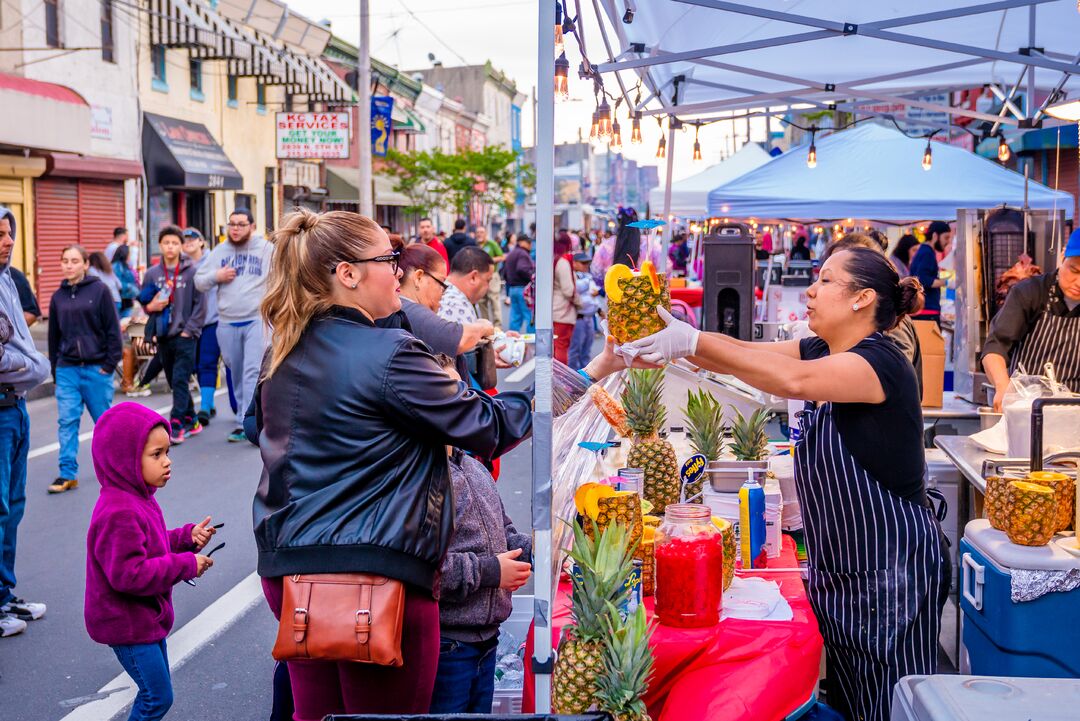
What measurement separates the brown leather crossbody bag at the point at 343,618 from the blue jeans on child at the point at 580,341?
1117 centimetres

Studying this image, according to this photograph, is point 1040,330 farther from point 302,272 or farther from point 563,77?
point 302,272

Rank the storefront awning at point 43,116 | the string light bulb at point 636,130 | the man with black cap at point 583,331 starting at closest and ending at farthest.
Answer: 1. the string light bulb at point 636,130
2. the man with black cap at point 583,331
3. the storefront awning at point 43,116

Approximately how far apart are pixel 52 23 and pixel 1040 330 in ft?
65.3

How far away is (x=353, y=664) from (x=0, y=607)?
3.78m

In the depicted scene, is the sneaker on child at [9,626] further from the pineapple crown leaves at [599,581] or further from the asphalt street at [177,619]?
the pineapple crown leaves at [599,581]

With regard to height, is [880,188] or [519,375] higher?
[880,188]

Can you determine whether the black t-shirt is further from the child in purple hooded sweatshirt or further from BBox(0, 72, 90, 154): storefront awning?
BBox(0, 72, 90, 154): storefront awning

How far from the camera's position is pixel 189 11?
2377 cm

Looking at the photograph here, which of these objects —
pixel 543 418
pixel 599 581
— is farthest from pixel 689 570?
pixel 543 418

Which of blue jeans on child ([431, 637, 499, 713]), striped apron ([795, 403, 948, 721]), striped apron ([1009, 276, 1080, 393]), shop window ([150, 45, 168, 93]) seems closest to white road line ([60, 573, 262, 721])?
blue jeans on child ([431, 637, 499, 713])

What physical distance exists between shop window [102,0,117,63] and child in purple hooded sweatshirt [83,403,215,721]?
2084cm

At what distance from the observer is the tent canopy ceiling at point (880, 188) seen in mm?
12852

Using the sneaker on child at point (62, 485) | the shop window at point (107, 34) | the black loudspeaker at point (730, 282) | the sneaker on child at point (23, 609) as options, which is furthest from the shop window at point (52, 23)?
the sneaker on child at point (23, 609)

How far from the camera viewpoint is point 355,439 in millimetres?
2609
